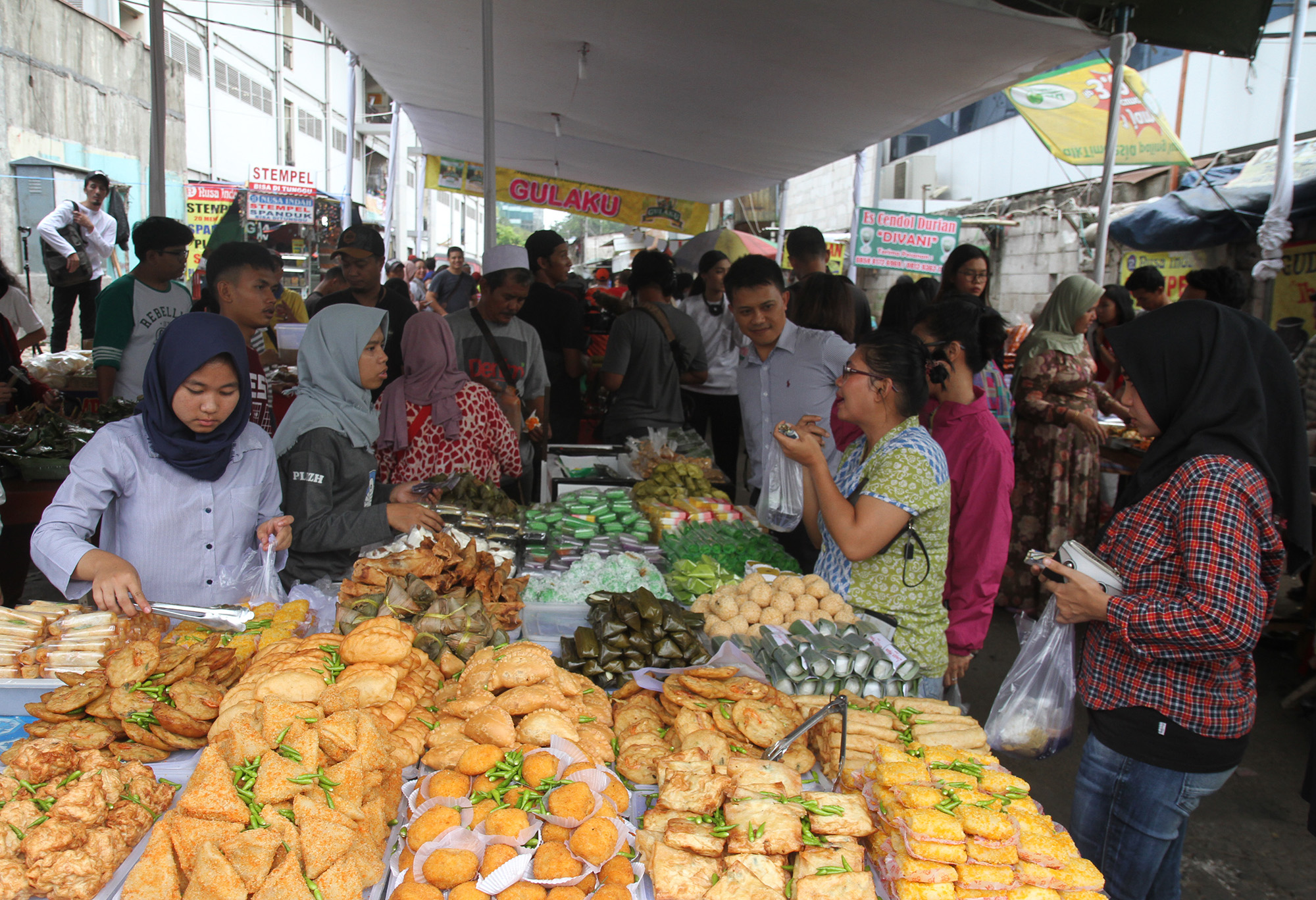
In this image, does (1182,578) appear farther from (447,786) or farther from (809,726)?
(447,786)

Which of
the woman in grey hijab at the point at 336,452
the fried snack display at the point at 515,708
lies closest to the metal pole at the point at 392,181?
the woman in grey hijab at the point at 336,452

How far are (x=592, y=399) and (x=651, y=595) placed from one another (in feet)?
16.9

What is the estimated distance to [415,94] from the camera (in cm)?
855

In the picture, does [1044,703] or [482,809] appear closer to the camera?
[482,809]

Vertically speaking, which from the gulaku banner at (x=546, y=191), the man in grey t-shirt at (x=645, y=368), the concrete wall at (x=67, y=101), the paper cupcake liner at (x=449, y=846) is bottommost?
the paper cupcake liner at (x=449, y=846)

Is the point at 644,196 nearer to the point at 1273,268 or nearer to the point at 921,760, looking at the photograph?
the point at 1273,268

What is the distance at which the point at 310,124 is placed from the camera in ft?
97.5

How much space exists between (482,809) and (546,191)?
11861mm

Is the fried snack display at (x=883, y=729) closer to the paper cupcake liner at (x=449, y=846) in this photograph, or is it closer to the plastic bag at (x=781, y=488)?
the paper cupcake liner at (x=449, y=846)

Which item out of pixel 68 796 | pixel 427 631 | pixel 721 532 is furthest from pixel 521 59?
pixel 68 796

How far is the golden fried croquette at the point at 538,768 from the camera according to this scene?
1556 mm

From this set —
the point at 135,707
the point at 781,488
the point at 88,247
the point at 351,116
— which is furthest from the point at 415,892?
the point at 88,247

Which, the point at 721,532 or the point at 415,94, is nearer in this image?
the point at 721,532

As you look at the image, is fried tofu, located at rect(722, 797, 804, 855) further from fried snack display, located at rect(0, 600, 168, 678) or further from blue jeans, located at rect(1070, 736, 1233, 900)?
fried snack display, located at rect(0, 600, 168, 678)
